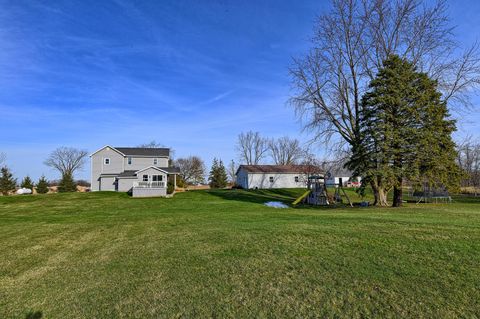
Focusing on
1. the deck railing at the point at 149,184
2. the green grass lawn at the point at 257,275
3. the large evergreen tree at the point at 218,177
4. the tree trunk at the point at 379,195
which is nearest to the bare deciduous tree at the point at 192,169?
the large evergreen tree at the point at 218,177

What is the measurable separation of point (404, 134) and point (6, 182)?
4625 cm

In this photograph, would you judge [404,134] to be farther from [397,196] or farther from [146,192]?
[146,192]

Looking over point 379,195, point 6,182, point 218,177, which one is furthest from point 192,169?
point 379,195

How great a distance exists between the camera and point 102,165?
125ft

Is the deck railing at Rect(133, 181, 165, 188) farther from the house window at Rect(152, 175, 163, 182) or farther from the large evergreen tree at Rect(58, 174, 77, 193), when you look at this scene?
the large evergreen tree at Rect(58, 174, 77, 193)

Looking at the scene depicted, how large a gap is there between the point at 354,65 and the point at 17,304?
868 inches

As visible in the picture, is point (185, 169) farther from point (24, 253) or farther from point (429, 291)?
point (429, 291)

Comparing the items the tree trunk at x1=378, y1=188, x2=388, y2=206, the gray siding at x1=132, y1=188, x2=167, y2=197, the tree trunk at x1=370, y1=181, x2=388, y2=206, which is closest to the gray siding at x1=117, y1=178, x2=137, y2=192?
the gray siding at x1=132, y1=188, x2=167, y2=197

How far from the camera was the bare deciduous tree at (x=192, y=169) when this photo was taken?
64875 millimetres

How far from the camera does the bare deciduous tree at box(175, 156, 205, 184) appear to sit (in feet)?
213

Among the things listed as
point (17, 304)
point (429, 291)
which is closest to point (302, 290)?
point (429, 291)

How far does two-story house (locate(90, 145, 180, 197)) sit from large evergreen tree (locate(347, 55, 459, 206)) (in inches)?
879

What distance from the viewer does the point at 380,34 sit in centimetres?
2050

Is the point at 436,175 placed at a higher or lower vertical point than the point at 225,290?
higher
